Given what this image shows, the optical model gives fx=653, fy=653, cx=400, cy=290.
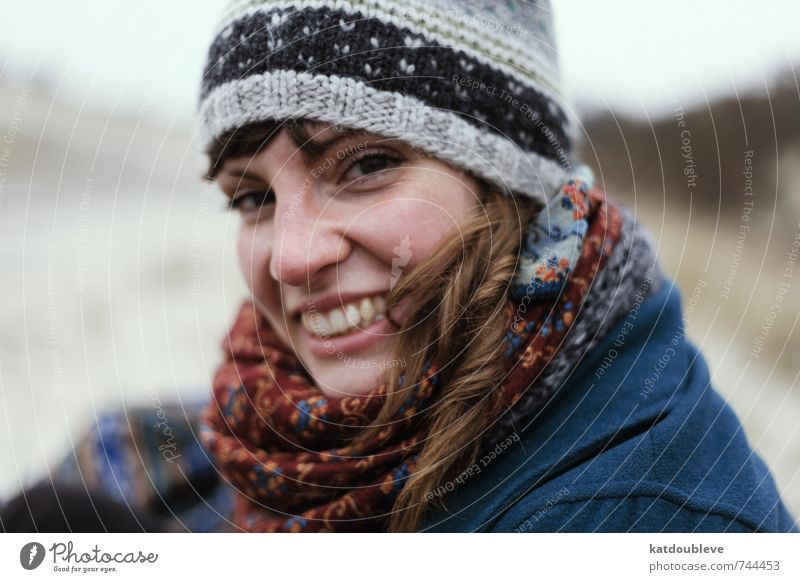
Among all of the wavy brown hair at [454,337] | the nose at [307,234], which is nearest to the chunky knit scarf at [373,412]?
the wavy brown hair at [454,337]

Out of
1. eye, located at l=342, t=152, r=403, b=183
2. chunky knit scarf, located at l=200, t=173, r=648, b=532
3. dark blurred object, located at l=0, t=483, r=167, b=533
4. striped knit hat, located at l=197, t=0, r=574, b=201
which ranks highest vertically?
striped knit hat, located at l=197, t=0, r=574, b=201

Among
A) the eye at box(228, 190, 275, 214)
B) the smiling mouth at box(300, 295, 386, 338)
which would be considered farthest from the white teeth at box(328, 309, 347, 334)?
the eye at box(228, 190, 275, 214)

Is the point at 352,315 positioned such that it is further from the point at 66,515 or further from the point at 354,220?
the point at 66,515

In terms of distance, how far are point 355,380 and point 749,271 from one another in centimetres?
44

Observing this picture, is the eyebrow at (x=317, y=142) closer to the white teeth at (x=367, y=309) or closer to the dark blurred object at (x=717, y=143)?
the white teeth at (x=367, y=309)

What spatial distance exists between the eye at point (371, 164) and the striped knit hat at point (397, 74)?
2 cm

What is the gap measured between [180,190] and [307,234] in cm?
23

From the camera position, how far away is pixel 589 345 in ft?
1.80

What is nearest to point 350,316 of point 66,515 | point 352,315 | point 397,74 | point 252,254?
point 352,315

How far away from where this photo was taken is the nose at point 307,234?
21.7 inches

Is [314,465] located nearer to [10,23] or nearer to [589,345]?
[589,345]

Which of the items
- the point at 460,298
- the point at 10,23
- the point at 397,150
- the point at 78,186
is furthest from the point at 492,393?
the point at 10,23

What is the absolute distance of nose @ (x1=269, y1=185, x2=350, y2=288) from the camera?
0.55 m

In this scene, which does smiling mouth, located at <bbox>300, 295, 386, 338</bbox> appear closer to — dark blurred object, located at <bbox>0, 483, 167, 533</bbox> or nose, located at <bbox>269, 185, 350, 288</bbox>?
nose, located at <bbox>269, 185, 350, 288</bbox>
